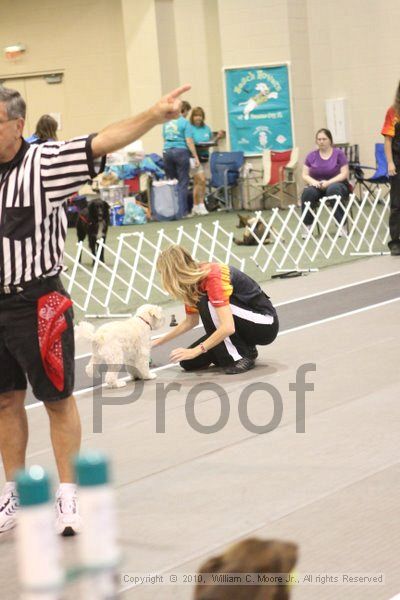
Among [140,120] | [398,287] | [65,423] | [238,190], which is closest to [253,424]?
[65,423]

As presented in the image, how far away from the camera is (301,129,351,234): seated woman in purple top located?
11227 millimetres

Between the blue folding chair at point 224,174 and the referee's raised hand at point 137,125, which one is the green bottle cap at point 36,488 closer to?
the referee's raised hand at point 137,125

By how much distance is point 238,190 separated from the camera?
50.3 feet

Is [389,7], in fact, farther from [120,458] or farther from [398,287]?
[120,458]

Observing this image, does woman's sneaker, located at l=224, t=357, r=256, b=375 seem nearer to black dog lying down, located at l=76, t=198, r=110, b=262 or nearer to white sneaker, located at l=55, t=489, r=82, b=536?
white sneaker, located at l=55, t=489, r=82, b=536

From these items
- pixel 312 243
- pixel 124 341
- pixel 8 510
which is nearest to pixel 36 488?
pixel 8 510

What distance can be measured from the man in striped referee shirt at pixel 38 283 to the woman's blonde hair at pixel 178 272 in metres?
1.92

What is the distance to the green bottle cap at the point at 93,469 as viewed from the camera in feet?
4.31

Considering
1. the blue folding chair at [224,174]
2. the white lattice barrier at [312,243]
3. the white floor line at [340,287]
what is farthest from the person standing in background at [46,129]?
the blue folding chair at [224,174]

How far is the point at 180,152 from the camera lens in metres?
14.2

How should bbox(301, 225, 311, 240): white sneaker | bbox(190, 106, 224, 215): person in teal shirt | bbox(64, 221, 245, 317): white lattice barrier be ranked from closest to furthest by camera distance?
bbox(64, 221, 245, 317): white lattice barrier < bbox(301, 225, 311, 240): white sneaker < bbox(190, 106, 224, 215): person in teal shirt

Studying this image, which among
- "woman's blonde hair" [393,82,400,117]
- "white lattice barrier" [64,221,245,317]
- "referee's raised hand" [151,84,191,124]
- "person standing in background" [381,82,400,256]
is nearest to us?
"referee's raised hand" [151,84,191,124]

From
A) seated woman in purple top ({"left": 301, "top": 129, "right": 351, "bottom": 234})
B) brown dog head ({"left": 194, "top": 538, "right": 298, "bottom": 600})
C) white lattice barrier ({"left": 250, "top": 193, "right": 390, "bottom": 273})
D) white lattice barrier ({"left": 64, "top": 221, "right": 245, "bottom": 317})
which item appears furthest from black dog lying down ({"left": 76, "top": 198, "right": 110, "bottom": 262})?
brown dog head ({"left": 194, "top": 538, "right": 298, "bottom": 600})

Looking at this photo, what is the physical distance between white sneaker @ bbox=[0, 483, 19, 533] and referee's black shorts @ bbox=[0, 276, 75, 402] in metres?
0.36
